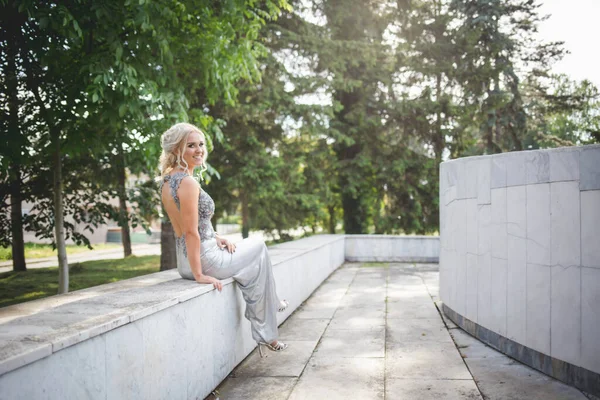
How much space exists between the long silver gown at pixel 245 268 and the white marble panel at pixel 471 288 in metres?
2.45

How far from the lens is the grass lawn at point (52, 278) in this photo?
1012 centimetres

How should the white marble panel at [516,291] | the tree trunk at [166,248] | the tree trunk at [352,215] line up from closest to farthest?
the white marble panel at [516,291] → the tree trunk at [166,248] → the tree trunk at [352,215]

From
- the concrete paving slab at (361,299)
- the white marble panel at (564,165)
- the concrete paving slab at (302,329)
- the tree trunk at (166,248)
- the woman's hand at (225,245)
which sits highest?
the white marble panel at (564,165)

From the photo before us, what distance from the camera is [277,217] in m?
17.6

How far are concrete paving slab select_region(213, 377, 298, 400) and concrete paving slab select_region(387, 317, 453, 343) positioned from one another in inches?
76.3

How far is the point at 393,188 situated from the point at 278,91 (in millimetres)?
6360

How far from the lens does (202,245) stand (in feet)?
15.3

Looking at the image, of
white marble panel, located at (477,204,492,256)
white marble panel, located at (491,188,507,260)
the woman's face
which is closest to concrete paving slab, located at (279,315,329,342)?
white marble panel, located at (477,204,492,256)

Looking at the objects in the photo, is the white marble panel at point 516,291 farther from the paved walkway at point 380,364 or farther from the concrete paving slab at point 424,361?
the concrete paving slab at point 424,361

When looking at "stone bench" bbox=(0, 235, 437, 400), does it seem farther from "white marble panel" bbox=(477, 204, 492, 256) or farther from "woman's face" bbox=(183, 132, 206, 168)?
"white marble panel" bbox=(477, 204, 492, 256)

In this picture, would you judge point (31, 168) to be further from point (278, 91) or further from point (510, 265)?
point (510, 265)

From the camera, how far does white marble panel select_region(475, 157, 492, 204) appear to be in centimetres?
578

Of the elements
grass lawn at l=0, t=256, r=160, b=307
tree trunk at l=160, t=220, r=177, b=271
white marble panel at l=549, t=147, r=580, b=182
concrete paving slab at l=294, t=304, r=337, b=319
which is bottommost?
grass lawn at l=0, t=256, r=160, b=307

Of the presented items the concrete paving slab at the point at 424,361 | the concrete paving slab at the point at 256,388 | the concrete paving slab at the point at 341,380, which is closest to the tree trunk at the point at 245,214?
the concrete paving slab at the point at 424,361
